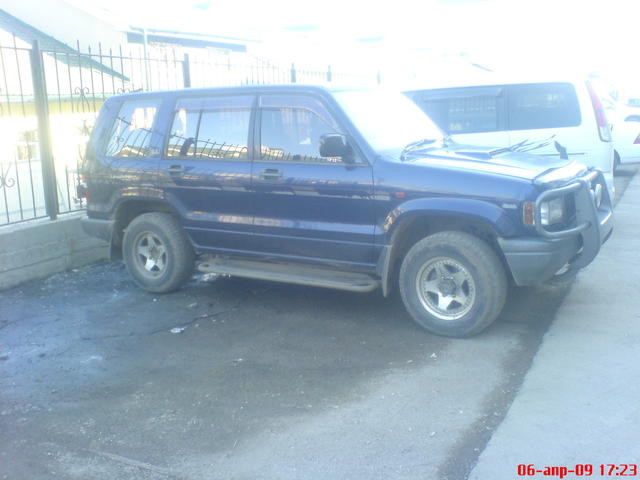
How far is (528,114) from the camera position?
8.52m

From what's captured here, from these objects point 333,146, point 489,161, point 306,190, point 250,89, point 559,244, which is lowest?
point 559,244

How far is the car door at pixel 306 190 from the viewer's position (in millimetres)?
5637

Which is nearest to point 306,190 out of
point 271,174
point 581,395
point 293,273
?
point 271,174

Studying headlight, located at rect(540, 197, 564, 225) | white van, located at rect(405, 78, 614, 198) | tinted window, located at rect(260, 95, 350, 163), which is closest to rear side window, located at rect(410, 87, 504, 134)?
white van, located at rect(405, 78, 614, 198)

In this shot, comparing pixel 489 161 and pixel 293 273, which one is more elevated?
pixel 489 161

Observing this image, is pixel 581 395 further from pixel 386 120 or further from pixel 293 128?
pixel 293 128

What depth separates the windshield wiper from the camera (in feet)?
18.6

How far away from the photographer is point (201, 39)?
2255 centimetres

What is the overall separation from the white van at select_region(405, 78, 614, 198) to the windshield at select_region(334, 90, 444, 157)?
86.0 inches

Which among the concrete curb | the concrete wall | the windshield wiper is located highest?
the windshield wiper

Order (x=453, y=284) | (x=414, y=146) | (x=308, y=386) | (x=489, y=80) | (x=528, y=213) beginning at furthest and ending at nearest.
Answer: (x=489, y=80)
(x=414, y=146)
(x=453, y=284)
(x=528, y=213)
(x=308, y=386)

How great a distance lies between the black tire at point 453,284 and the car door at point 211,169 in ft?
5.11
